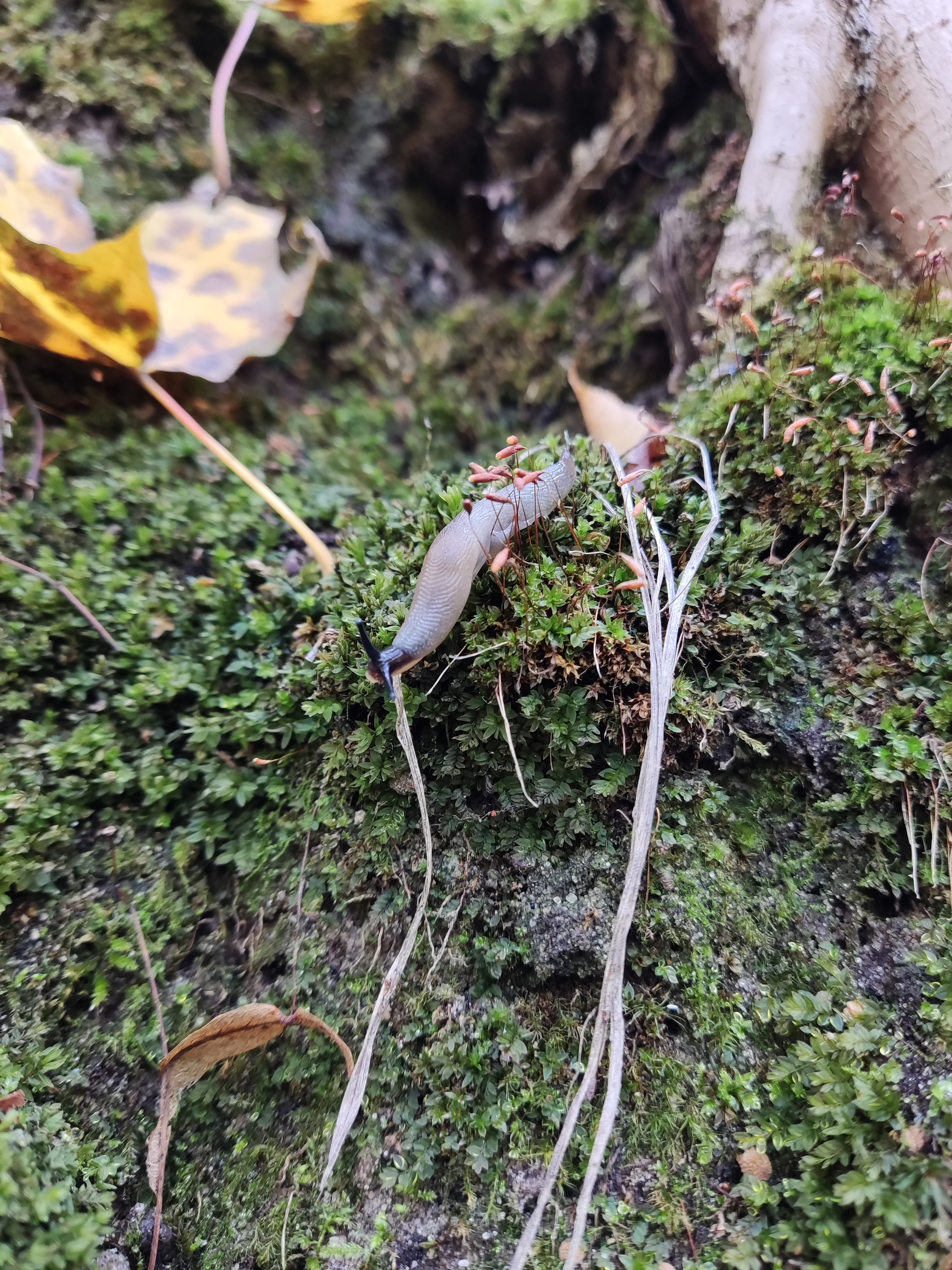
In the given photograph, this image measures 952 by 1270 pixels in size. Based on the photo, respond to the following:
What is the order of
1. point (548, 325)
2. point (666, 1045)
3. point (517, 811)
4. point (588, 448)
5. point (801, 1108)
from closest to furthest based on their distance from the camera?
point (801, 1108), point (666, 1045), point (517, 811), point (588, 448), point (548, 325)

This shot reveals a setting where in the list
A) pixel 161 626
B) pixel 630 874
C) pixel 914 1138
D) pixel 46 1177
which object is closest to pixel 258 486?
pixel 161 626

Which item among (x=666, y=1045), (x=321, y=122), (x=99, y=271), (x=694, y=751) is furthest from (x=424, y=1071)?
(x=321, y=122)

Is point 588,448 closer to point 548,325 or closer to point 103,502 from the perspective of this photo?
point 548,325

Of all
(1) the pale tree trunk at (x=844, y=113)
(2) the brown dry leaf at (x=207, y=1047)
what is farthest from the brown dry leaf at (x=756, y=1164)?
(1) the pale tree trunk at (x=844, y=113)

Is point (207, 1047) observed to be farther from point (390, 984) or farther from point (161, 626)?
point (161, 626)

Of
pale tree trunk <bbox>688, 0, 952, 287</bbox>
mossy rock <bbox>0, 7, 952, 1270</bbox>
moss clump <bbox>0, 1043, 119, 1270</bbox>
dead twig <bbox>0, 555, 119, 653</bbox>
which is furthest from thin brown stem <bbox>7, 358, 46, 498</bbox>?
pale tree trunk <bbox>688, 0, 952, 287</bbox>

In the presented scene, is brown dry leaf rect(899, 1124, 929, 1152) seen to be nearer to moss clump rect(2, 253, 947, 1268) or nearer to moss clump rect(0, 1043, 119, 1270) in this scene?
moss clump rect(2, 253, 947, 1268)
